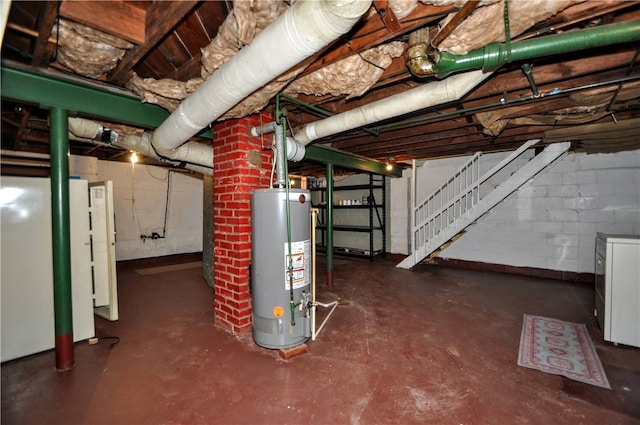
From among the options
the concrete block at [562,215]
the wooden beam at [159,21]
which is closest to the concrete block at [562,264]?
the concrete block at [562,215]

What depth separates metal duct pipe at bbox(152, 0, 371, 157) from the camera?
1.13m

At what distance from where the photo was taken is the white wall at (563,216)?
4328 mm

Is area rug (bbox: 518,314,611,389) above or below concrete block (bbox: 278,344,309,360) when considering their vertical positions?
below

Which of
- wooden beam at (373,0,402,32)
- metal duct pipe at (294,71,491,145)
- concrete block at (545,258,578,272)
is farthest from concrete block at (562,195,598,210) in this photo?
wooden beam at (373,0,402,32)

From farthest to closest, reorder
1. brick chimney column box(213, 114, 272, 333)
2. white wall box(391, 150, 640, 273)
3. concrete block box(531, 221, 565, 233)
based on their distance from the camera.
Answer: concrete block box(531, 221, 565, 233)
white wall box(391, 150, 640, 273)
brick chimney column box(213, 114, 272, 333)

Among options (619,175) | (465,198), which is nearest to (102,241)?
(465,198)

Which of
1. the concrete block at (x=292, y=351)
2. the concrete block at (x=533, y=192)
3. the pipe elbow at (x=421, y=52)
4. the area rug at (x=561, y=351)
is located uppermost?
the pipe elbow at (x=421, y=52)

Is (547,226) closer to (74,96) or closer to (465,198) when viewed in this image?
(465,198)

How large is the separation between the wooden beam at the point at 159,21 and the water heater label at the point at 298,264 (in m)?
1.51

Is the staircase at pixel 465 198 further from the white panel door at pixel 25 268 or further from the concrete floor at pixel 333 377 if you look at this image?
the white panel door at pixel 25 268

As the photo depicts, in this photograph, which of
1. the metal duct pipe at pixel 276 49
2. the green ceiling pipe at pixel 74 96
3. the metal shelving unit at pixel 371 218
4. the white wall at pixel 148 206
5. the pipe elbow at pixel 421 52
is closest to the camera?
the metal duct pipe at pixel 276 49

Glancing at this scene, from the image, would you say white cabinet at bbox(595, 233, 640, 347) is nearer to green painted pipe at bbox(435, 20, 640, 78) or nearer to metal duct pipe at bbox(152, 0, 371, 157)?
green painted pipe at bbox(435, 20, 640, 78)

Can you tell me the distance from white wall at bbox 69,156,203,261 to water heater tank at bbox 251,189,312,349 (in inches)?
194

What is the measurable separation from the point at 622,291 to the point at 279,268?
300 cm
